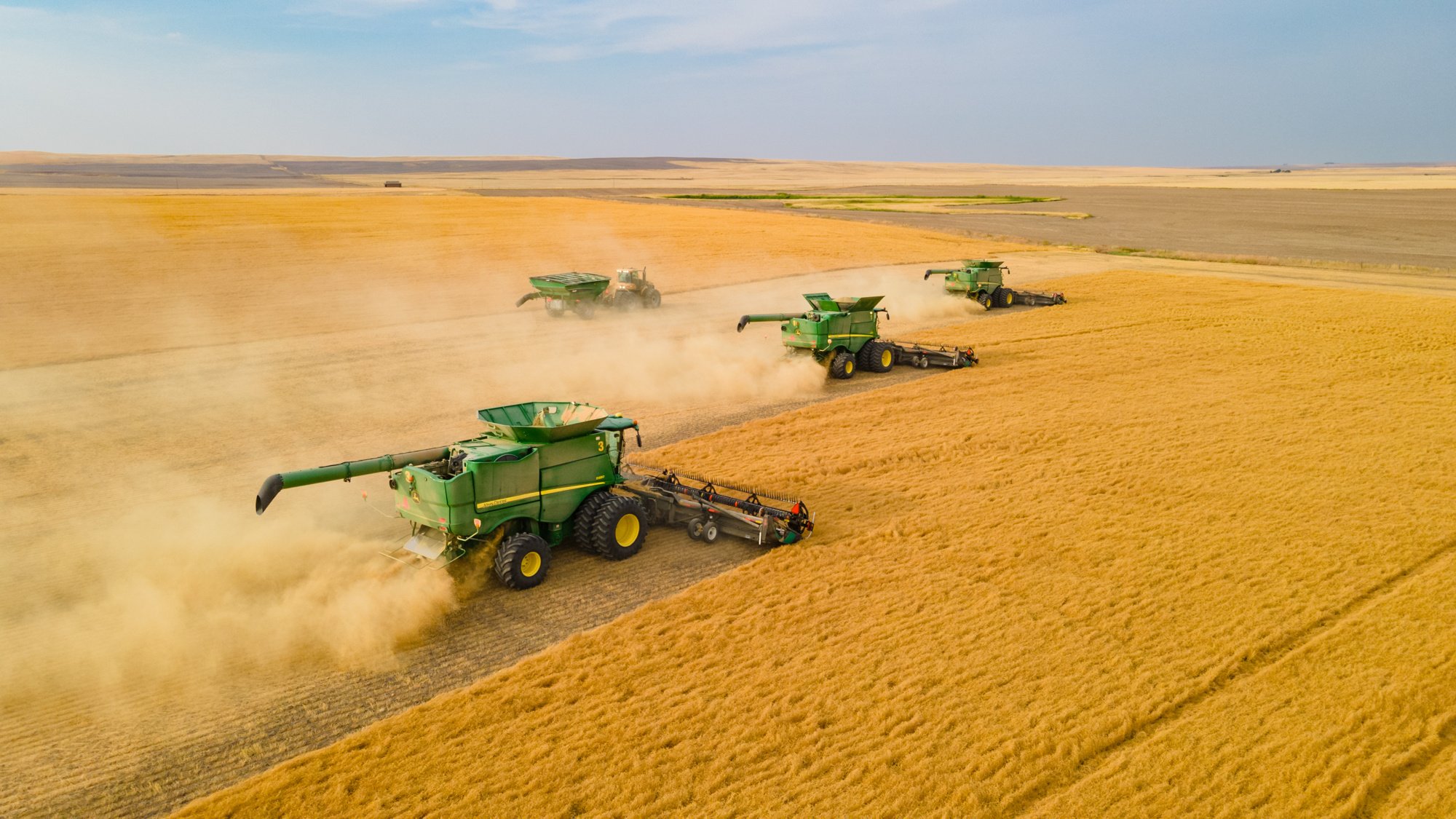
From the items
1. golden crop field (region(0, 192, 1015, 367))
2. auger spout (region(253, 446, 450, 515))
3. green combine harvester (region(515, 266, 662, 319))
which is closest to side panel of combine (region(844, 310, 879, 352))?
green combine harvester (region(515, 266, 662, 319))

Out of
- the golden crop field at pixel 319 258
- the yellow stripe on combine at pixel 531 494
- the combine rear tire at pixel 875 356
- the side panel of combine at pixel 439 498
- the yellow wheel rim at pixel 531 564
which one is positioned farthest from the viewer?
the golden crop field at pixel 319 258

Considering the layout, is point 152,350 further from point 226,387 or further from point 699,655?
point 699,655

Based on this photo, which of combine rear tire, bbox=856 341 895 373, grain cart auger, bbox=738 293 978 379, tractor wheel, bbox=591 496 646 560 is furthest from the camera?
combine rear tire, bbox=856 341 895 373

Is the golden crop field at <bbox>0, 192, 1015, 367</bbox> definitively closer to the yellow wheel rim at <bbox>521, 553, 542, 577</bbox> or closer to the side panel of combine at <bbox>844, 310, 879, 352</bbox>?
the side panel of combine at <bbox>844, 310, 879, 352</bbox>

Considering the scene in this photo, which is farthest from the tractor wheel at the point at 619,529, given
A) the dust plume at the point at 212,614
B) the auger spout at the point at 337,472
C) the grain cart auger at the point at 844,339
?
the grain cart auger at the point at 844,339

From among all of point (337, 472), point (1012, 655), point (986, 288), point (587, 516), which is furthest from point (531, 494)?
point (986, 288)

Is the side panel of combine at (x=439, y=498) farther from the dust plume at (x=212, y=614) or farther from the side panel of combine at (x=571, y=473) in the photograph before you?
the side panel of combine at (x=571, y=473)
